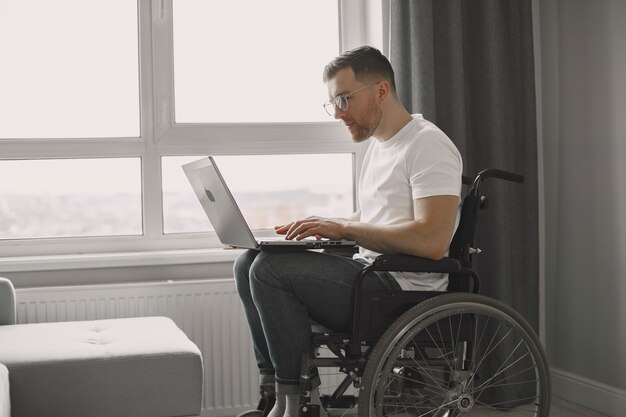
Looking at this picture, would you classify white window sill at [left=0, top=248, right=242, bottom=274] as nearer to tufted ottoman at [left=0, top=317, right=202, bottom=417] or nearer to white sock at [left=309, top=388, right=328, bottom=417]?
tufted ottoman at [left=0, top=317, right=202, bottom=417]

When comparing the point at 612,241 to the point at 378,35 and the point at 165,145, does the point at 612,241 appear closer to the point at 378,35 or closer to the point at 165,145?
the point at 378,35

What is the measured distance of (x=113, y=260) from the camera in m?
2.93

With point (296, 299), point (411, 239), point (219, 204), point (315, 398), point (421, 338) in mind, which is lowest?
point (315, 398)

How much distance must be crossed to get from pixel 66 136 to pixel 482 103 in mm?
1615

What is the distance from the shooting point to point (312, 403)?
6.61 feet

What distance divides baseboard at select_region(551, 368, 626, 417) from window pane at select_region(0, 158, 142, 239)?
1.80 m

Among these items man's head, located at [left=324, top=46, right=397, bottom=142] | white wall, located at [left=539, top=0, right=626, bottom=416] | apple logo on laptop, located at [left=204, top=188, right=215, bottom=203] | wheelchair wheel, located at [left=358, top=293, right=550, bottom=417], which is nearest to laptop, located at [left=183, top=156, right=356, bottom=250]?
apple logo on laptop, located at [left=204, top=188, right=215, bottom=203]

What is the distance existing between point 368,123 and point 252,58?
1056 millimetres

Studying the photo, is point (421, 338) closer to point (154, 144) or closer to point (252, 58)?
point (154, 144)

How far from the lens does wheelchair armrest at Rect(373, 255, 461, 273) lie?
6.47ft

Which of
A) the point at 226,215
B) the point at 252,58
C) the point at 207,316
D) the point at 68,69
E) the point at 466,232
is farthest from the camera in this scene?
the point at 252,58

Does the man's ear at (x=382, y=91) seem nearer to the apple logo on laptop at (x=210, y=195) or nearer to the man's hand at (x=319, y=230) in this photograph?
the man's hand at (x=319, y=230)

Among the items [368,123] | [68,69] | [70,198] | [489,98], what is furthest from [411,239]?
[68,69]

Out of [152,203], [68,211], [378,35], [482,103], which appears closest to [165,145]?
[152,203]
